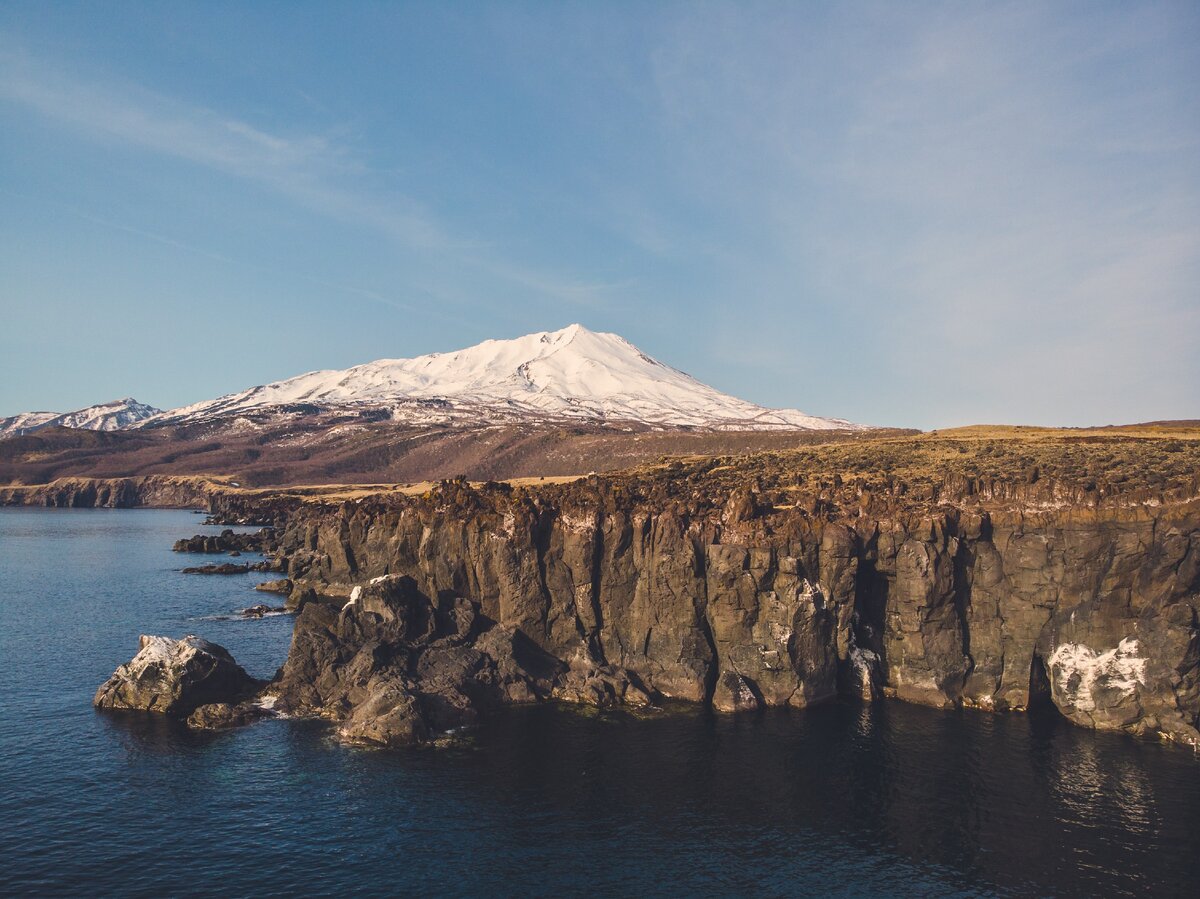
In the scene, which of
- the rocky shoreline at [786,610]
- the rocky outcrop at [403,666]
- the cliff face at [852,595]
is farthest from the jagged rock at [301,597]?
the rocky outcrop at [403,666]

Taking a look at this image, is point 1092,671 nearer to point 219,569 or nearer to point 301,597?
point 301,597

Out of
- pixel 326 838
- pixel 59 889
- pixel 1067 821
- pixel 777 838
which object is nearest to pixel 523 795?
pixel 326 838

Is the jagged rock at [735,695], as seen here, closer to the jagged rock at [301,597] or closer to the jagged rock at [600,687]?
the jagged rock at [600,687]

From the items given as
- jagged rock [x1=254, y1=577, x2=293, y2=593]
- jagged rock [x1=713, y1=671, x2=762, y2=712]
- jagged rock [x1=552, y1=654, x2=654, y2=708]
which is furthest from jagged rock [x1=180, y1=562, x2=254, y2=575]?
jagged rock [x1=713, y1=671, x2=762, y2=712]

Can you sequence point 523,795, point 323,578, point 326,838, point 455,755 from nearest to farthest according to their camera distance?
1. point 326,838
2. point 523,795
3. point 455,755
4. point 323,578

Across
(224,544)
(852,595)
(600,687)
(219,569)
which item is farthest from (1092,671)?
(224,544)

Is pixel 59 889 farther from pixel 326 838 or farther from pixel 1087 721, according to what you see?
pixel 1087 721

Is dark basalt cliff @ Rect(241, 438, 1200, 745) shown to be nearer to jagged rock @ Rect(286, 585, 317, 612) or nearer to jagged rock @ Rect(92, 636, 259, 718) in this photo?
jagged rock @ Rect(92, 636, 259, 718)

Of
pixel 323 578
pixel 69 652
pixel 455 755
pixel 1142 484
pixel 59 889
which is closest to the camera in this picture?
pixel 59 889
